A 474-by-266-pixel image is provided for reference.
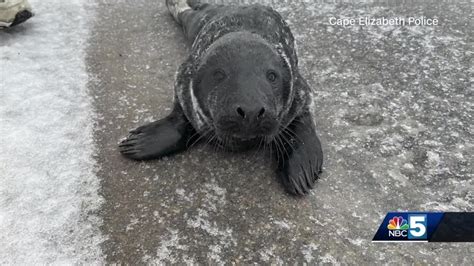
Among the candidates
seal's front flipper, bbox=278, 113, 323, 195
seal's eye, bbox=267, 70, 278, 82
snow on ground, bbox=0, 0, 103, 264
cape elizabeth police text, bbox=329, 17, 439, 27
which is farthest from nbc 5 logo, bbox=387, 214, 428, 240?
cape elizabeth police text, bbox=329, 17, 439, 27

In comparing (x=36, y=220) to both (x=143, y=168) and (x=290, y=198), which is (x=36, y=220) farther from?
(x=290, y=198)

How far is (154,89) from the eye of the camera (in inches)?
176

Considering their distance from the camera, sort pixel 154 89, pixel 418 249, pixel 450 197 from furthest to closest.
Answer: pixel 154 89, pixel 450 197, pixel 418 249

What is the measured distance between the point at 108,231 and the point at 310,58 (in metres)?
2.79

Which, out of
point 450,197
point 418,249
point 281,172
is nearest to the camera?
point 418,249

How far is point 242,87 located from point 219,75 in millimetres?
286

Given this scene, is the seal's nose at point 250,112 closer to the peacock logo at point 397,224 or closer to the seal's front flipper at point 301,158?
the seal's front flipper at point 301,158

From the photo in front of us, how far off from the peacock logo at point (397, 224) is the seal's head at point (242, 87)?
939 mm

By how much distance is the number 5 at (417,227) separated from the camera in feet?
9.82

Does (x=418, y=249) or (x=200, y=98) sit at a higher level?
(x=200, y=98)

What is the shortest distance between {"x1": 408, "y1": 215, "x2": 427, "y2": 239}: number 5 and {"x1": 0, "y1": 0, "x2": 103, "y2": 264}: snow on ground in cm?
192

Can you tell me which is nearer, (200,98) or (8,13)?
(200,98)

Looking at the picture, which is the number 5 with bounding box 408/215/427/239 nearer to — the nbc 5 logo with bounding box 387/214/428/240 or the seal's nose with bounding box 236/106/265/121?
the nbc 5 logo with bounding box 387/214/428/240

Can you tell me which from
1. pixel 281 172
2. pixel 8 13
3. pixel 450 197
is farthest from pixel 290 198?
pixel 8 13
